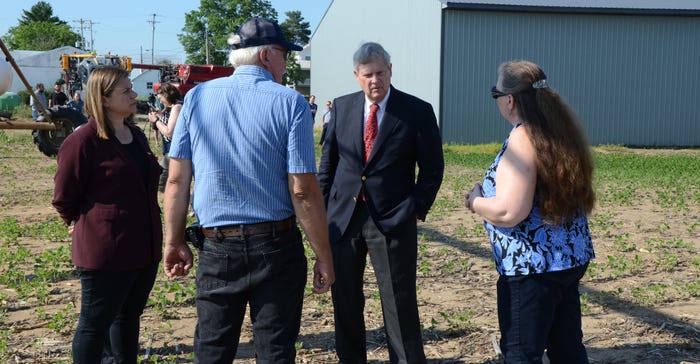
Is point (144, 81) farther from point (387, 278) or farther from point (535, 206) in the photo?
point (535, 206)

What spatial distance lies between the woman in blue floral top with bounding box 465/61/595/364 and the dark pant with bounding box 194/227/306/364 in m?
0.92

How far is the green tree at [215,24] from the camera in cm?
6850

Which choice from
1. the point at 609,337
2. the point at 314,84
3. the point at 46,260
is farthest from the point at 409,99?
the point at 314,84

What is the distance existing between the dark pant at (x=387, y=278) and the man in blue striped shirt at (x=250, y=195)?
3.11 feet

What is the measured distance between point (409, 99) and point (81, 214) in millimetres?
1837

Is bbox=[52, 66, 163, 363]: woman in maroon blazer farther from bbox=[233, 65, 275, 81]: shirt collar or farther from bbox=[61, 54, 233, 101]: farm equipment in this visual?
bbox=[61, 54, 233, 101]: farm equipment

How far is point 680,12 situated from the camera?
26203 mm

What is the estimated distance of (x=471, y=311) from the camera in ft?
18.1

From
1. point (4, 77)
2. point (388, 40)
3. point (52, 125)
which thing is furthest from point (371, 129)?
point (388, 40)

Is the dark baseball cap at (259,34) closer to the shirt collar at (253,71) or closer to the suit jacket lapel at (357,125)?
the shirt collar at (253,71)

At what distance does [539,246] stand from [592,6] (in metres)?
24.8

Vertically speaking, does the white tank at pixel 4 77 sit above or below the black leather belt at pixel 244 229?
above

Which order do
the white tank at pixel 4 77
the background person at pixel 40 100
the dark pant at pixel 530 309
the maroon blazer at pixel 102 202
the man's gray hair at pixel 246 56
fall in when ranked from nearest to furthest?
the man's gray hair at pixel 246 56 < the dark pant at pixel 530 309 < the maroon blazer at pixel 102 202 < the white tank at pixel 4 77 < the background person at pixel 40 100

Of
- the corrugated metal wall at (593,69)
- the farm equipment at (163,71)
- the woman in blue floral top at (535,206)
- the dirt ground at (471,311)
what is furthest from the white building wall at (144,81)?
the woman in blue floral top at (535,206)
